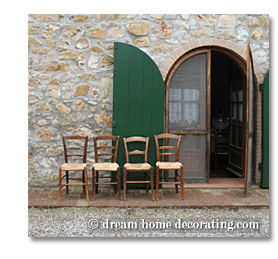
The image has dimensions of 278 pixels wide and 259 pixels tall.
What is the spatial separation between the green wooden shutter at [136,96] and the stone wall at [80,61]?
0.64 ft

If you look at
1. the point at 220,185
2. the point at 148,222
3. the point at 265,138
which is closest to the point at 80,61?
the point at 148,222

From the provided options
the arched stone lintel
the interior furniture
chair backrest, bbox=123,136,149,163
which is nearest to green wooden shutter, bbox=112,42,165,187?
chair backrest, bbox=123,136,149,163

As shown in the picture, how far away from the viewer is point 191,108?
5.03 m

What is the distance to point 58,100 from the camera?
4.88 meters

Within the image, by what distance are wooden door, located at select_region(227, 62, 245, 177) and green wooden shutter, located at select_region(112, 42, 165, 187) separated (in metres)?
1.77

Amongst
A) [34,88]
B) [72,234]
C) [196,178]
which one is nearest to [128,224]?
[72,234]

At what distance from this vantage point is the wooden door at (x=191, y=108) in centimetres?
500

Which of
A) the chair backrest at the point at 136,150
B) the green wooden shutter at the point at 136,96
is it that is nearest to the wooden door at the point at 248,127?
the green wooden shutter at the point at 136,96

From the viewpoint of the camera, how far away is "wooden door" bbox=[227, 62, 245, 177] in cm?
568

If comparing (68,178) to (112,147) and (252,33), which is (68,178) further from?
(252,33)

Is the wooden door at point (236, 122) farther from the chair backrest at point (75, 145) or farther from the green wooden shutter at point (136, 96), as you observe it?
the chair backrest at point (75, 145)

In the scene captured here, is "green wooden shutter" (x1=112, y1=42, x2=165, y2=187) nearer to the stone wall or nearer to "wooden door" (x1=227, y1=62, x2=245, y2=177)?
the stone wall

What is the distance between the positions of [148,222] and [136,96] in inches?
76.7

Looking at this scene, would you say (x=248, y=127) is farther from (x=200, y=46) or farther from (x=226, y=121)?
(x=226, y=121)
